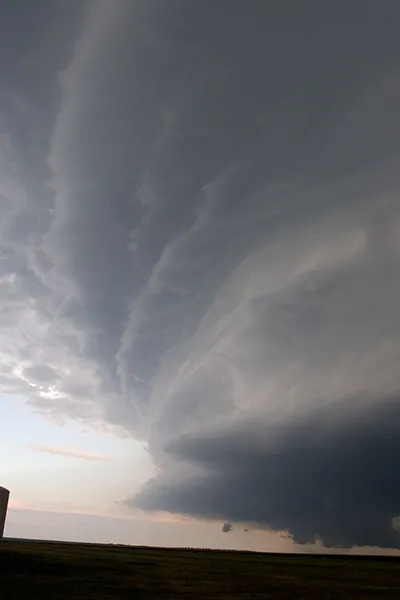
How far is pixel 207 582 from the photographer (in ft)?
259

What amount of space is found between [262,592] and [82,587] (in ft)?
84.4

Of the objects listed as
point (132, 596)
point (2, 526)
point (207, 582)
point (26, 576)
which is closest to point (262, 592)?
point (207, 582)

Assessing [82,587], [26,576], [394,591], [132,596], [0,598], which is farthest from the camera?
[394,591]

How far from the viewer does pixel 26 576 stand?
228 ft

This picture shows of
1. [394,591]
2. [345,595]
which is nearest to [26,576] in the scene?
[345,595]

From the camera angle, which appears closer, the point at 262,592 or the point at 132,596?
the point at 132,596

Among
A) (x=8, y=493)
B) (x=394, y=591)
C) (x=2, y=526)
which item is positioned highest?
(x=8, y=493)

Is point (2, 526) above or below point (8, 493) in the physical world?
below

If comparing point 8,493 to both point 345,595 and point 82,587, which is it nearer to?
point 82,587

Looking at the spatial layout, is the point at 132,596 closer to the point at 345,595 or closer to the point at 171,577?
the point at 171,577

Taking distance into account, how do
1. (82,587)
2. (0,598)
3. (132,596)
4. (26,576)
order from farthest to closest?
1. (26,576)
2. (82,587)
3. (132,596)
4. (0,598)

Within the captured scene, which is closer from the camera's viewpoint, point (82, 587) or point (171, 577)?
point (82, 587)

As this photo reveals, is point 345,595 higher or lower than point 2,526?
lower

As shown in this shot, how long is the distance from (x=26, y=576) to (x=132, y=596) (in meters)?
18.6
